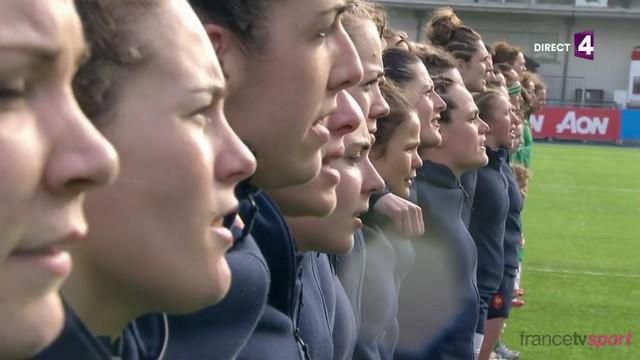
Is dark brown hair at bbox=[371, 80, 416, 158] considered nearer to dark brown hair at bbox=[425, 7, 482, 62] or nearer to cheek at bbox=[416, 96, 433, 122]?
cheek at bbox=[416, 96, 433, 122]

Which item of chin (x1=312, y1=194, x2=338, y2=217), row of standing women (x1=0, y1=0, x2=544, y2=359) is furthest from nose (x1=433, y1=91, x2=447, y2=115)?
chin (x1=312, y1=194, x2=338, y2=217)

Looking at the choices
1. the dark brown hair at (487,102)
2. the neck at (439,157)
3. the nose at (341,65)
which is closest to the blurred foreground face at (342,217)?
the nose at (341,65)

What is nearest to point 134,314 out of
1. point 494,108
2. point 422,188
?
point 422,188

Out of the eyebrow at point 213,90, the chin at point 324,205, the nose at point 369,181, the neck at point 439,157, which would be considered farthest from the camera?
the neck at point 439,157

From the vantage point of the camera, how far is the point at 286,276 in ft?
8.63

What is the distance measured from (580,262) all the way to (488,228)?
607 cm

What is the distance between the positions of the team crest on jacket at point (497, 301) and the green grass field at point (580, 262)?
0.72 m

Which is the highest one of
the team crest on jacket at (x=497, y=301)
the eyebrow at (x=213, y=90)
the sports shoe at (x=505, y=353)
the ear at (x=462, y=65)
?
the eyebrow at (x=213, y=90)

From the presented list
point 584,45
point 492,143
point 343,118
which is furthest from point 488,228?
point 584,45

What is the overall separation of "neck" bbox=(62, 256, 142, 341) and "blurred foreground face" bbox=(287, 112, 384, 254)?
3.42ft

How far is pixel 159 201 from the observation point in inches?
72.3

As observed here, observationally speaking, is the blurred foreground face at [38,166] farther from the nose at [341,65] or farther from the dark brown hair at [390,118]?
the dark brown hair at [390,118]

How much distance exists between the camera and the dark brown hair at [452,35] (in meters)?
6.54

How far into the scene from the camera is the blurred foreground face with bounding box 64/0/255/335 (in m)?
1.82
